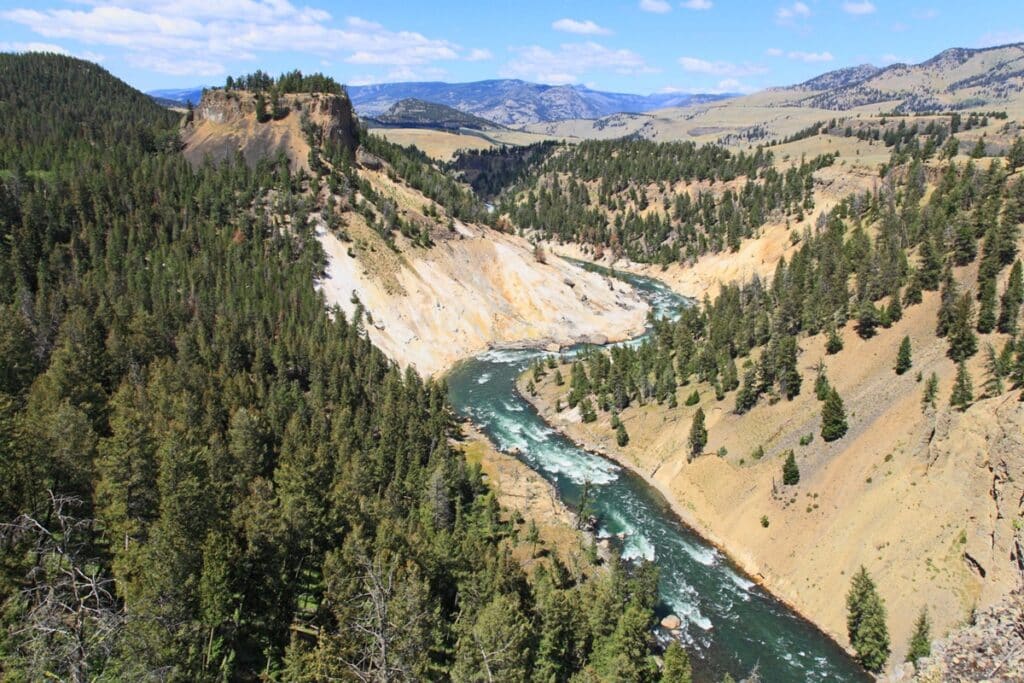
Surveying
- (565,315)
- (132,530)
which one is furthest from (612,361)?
(132,530)

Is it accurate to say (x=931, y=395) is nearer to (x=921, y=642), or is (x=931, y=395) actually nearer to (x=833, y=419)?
(x=833, y=419)

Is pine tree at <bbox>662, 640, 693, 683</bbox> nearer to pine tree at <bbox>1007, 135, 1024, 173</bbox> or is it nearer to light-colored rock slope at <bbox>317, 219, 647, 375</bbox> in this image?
light-colored rock slope at <bbox>317, 219, 647, 375</bbox>

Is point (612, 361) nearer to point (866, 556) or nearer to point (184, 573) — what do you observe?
point (866, 556)

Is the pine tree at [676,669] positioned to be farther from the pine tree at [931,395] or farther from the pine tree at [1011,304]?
the pine tree at [1011,304]

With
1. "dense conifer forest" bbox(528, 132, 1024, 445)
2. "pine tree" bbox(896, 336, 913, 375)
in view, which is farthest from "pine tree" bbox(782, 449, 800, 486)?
"pine tree" bbox(896, 336, 913, 375)

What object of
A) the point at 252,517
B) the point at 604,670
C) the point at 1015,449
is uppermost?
the point at 1015,449

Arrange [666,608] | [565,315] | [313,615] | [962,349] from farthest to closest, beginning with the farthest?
[565,315] → [962,349] → [666,608] → [313,615]
